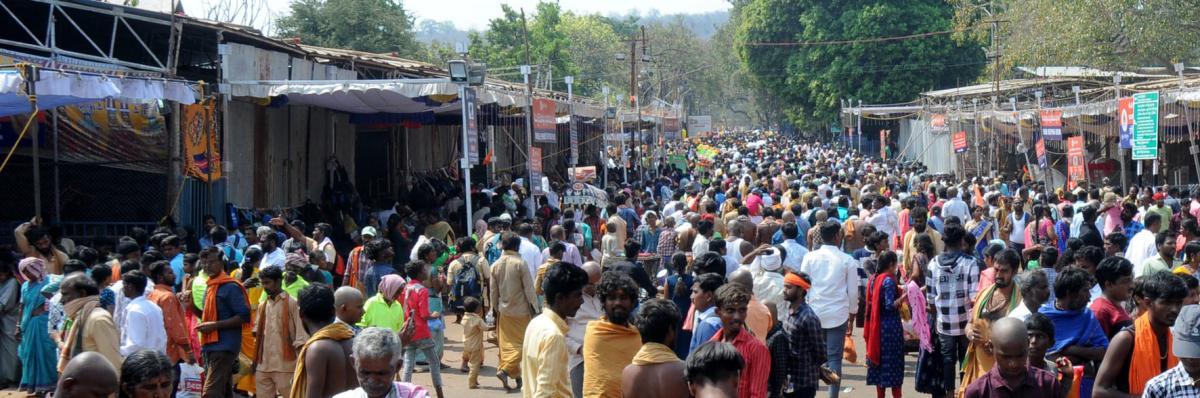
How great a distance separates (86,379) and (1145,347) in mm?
4226

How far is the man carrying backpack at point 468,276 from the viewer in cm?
1095

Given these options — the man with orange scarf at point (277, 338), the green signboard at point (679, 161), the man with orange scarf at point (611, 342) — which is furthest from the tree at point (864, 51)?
the man with orange scarf at point (611, 342)

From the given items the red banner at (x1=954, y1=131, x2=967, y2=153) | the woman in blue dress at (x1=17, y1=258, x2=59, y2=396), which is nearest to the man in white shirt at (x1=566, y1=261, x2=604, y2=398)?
the woman in blue dress at (x1=17, y1=258, x2=59, y2=396)

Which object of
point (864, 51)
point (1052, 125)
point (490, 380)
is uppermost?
point (864, 51)

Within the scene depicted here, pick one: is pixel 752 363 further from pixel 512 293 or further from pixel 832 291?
pixel 512 293

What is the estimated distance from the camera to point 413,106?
18734 millimetres

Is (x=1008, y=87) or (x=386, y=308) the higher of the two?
(x=1008, y=87)

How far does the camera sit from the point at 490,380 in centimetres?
1116

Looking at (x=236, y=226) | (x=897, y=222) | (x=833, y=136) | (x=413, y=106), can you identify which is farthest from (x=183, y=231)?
(x=833, y=136)

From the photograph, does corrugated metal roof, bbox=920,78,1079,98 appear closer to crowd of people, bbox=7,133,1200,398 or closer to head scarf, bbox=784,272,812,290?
crowd of people, bbox=7,133,1200,398

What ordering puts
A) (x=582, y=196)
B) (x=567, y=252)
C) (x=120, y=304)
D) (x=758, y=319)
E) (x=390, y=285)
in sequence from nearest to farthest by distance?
(x=758, y=319)
(x=120, y=304)
(x=390, y=285)
(x=567, y=252)
(x=582, y=196)

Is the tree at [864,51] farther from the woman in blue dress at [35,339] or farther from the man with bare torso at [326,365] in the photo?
the man with bare torso at [326,365]

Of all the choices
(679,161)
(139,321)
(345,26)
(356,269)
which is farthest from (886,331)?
(345,26)

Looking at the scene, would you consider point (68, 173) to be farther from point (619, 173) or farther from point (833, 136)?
point (833, 136)
